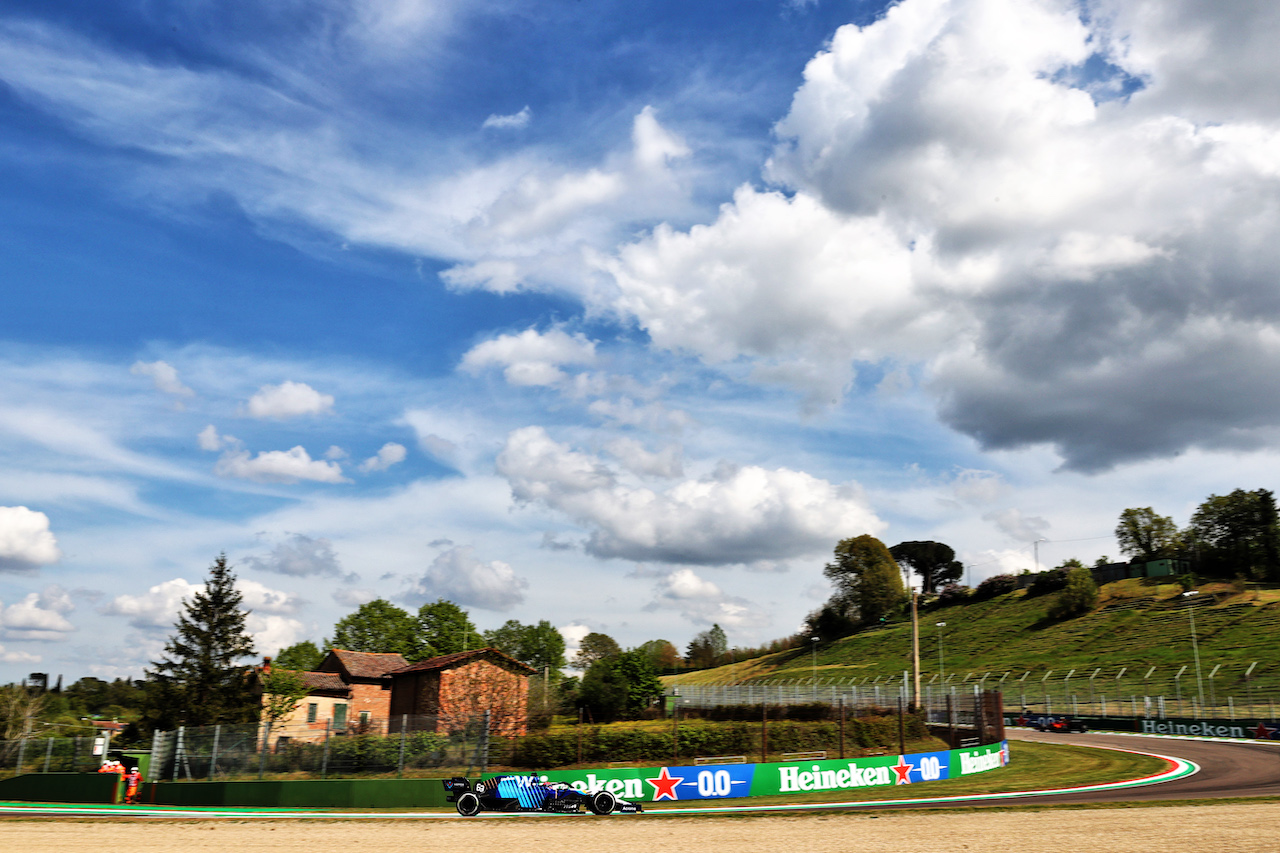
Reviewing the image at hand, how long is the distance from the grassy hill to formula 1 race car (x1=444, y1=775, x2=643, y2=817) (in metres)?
50.6

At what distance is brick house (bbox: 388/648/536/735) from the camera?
47.5 m

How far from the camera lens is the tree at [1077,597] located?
110m

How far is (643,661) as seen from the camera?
5234 cm

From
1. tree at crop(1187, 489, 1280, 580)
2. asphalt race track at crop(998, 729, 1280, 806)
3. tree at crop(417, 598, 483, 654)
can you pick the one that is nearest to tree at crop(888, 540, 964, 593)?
tree at crop(1187, 489, 1280, 580)

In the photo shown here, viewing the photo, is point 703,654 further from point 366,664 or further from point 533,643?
point 366,664

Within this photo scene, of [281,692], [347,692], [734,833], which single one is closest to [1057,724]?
[734,833]

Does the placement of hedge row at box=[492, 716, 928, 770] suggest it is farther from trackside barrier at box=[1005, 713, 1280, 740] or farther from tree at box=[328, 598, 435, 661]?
tree at box=[328, 598, 435, 661]

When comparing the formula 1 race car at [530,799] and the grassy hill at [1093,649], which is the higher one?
the grassy hill at [1093,649]

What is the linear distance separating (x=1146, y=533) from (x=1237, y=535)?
17.7 m

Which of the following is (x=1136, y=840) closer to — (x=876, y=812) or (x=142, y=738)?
(x=876, y=812)

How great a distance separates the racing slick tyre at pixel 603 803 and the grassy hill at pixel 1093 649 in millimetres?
50508

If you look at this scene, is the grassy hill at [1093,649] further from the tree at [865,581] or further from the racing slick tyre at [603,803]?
the racing slick tyre at [603,803]

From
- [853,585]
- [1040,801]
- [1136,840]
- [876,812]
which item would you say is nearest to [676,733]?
[876,812]

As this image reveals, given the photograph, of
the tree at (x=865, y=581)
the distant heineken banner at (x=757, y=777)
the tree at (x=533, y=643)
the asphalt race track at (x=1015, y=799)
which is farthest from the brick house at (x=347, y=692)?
the tree at (x=865, y=581)
